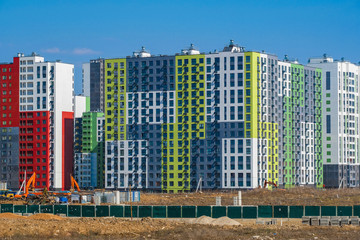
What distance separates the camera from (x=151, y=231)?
91000 millimetres

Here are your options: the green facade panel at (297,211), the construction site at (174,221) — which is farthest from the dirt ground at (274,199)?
the green facade panel at (297,211)

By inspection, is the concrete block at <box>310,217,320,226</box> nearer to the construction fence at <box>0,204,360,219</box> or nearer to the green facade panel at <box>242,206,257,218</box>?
the construction fence at <box>0,204,360,219</box>

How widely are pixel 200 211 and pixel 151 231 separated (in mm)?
21809

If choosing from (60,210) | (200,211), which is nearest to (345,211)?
(200,211)

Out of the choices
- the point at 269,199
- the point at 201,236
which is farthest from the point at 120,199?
the point at 201,236

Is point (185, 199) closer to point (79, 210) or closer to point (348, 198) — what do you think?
point (348, 198)

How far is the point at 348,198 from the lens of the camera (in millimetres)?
171875

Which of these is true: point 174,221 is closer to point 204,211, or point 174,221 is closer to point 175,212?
point 204,211

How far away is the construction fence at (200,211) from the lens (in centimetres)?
11125

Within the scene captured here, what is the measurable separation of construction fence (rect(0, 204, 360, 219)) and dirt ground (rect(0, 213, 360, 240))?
13.6 meters

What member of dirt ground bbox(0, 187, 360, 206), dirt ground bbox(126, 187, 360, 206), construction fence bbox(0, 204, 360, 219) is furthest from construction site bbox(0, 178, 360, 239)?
dirt ground bbox(126, 187, 360, 206)

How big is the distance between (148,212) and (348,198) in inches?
2782

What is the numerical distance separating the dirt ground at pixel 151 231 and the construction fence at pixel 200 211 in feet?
44.5

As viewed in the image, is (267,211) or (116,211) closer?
(267,211)
